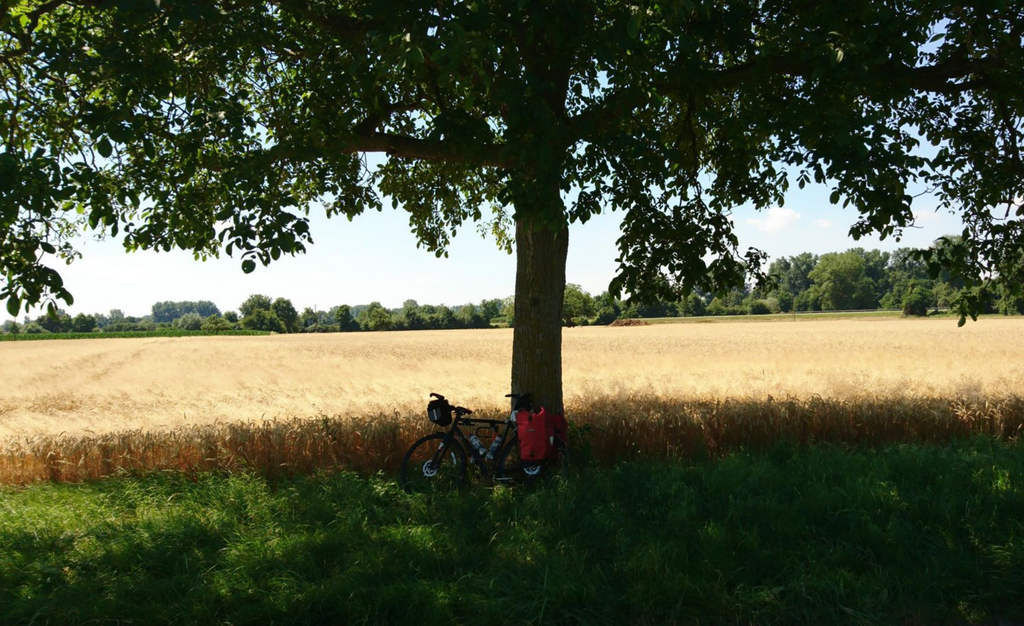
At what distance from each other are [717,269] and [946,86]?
3.30 metres

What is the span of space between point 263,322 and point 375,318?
19.2 m

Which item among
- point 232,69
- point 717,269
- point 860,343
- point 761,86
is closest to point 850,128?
point 761,86

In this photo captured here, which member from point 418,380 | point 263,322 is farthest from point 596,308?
point 418,380

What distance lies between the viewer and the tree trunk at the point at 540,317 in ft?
24.4

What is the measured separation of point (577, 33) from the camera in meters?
5.28

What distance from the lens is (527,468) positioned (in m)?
6.55

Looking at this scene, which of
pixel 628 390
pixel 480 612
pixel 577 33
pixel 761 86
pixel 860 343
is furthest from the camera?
pixel 860 343

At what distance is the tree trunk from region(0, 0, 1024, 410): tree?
25 millimetres

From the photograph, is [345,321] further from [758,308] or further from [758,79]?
[758,79]

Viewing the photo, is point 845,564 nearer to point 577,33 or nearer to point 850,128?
point 850,128

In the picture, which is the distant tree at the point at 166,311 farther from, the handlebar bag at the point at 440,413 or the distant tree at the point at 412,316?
the handlebar bag at the point at 440,413

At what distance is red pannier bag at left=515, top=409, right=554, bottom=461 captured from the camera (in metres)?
6.45

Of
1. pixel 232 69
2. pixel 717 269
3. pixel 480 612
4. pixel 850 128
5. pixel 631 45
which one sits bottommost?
pixel 480 612

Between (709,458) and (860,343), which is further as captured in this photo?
(860,343)
